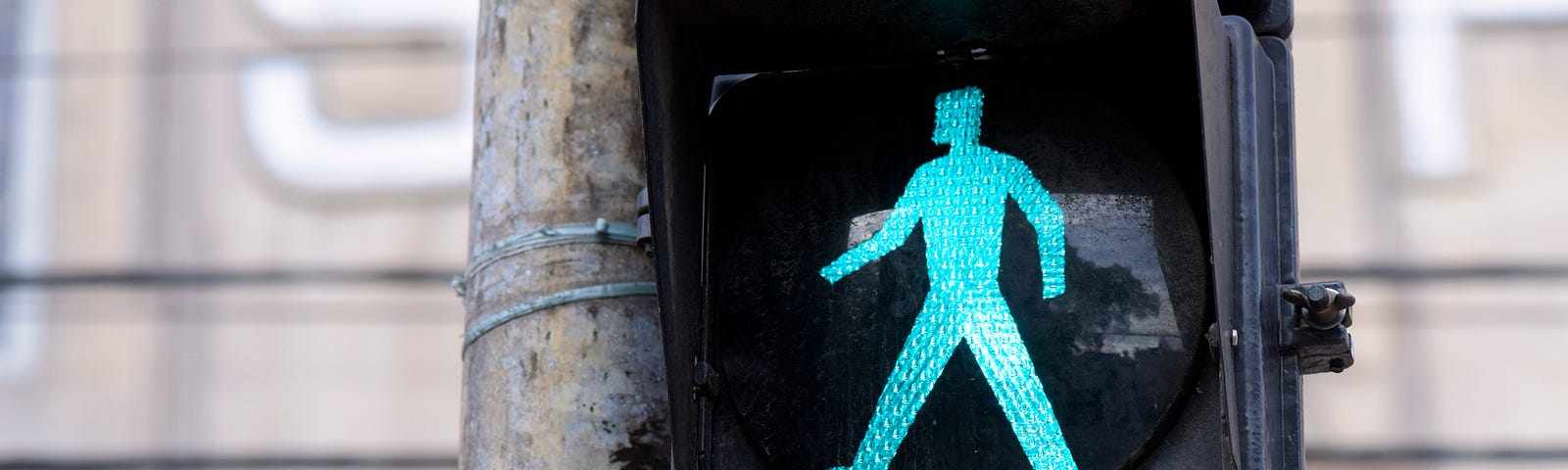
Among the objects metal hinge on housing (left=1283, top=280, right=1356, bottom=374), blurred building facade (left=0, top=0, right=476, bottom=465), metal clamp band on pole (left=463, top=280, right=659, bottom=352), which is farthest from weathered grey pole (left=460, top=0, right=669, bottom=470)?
blurred building facade (left=0, top=0, right=476, bottom=465)

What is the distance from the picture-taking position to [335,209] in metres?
6.72

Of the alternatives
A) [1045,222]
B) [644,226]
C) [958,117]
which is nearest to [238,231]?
[644,226]

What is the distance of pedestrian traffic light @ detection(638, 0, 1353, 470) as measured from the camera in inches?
70.6

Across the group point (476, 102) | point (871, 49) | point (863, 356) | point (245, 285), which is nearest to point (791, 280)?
point (863, 356)

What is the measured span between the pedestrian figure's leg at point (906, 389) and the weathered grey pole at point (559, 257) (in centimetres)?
29

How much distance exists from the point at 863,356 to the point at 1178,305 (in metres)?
0.31

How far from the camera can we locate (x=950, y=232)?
187 centimetres

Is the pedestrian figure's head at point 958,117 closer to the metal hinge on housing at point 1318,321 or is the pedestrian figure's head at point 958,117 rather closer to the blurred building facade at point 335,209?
the metal hinge on housing at point 1318,321

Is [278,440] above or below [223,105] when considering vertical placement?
below

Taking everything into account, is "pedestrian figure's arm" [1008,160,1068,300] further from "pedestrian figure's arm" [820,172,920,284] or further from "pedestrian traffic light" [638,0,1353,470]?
"pedestrian figure's arm" [820,172,920,284]

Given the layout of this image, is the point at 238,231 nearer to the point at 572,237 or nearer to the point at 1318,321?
the point at 572,237

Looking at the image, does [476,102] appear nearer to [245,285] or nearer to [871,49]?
[871,49]

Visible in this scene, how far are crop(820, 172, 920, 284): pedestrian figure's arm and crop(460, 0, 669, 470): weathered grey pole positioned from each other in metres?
0.27

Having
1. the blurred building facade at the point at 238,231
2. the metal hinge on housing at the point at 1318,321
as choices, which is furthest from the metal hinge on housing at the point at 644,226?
the blurred building facade at the point at 238,231
